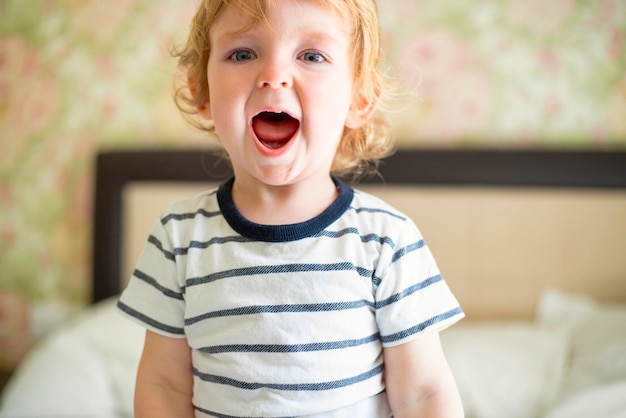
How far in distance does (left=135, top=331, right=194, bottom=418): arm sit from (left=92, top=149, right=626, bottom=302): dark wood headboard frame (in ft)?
3.41

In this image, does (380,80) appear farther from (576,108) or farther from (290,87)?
(576,108)

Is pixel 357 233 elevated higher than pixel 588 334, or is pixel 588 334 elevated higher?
pixel 357 233

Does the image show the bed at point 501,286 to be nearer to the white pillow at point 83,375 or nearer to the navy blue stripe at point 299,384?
the white pillow at point 83,375

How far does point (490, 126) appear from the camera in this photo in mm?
2145

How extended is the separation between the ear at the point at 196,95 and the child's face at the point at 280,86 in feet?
0.36

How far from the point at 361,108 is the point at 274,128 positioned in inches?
6.7

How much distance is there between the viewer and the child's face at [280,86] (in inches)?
28.5

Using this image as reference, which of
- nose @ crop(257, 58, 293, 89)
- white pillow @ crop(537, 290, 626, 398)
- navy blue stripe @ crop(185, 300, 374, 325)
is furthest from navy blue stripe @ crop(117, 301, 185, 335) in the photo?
white pillow @ crop(537, 290, 626, 398)

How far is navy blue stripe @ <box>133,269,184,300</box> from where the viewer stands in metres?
0.83

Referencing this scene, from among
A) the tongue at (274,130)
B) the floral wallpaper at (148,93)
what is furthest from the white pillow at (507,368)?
the tongue at (274,130)

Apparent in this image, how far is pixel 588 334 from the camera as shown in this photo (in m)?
1.75

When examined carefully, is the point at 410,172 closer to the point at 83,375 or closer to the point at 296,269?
the point at 83,375

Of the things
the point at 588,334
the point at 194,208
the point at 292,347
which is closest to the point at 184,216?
the point at 194,208

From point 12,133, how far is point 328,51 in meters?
2.26
